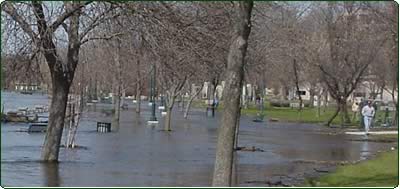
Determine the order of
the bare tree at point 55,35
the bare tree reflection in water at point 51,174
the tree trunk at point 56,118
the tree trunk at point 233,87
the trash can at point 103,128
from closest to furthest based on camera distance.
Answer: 1. the tree trunk at point 233,87
2. the bare tree reflection in water at point 51,174
3. the bare tree at point 55,35
4. the tree trunk at point 56,118
5. the trash can at point 103,128

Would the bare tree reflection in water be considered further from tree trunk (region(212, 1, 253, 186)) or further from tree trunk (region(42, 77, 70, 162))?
tree trunk (region(212, 1, 253, 186))

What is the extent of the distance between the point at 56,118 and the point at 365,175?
720cm

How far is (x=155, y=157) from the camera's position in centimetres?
2200

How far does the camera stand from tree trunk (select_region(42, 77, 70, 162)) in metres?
18.7

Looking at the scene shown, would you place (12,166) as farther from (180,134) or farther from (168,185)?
(180,134)

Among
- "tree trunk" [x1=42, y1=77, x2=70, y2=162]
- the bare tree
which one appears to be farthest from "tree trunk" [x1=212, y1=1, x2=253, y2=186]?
"tree trunk" [x1=42, y1=77, x2=70, y2=162]

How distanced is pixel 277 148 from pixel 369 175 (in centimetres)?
1009

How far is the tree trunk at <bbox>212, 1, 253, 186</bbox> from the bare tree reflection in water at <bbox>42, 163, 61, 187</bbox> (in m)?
3.85

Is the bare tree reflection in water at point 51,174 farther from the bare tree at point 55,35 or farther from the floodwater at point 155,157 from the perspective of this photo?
the bare tree at point 55,35

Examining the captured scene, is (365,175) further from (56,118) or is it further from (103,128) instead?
→ (103,128)

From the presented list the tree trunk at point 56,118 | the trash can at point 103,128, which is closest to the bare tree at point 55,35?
the tree trunk at point 56,118

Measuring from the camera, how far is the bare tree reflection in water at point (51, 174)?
1485cm

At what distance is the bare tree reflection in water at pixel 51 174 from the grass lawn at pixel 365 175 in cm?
501

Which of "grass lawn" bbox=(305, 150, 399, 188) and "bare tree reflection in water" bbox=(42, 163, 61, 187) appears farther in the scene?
"grass lawn" bbox=(305, 150, 399, 188)
